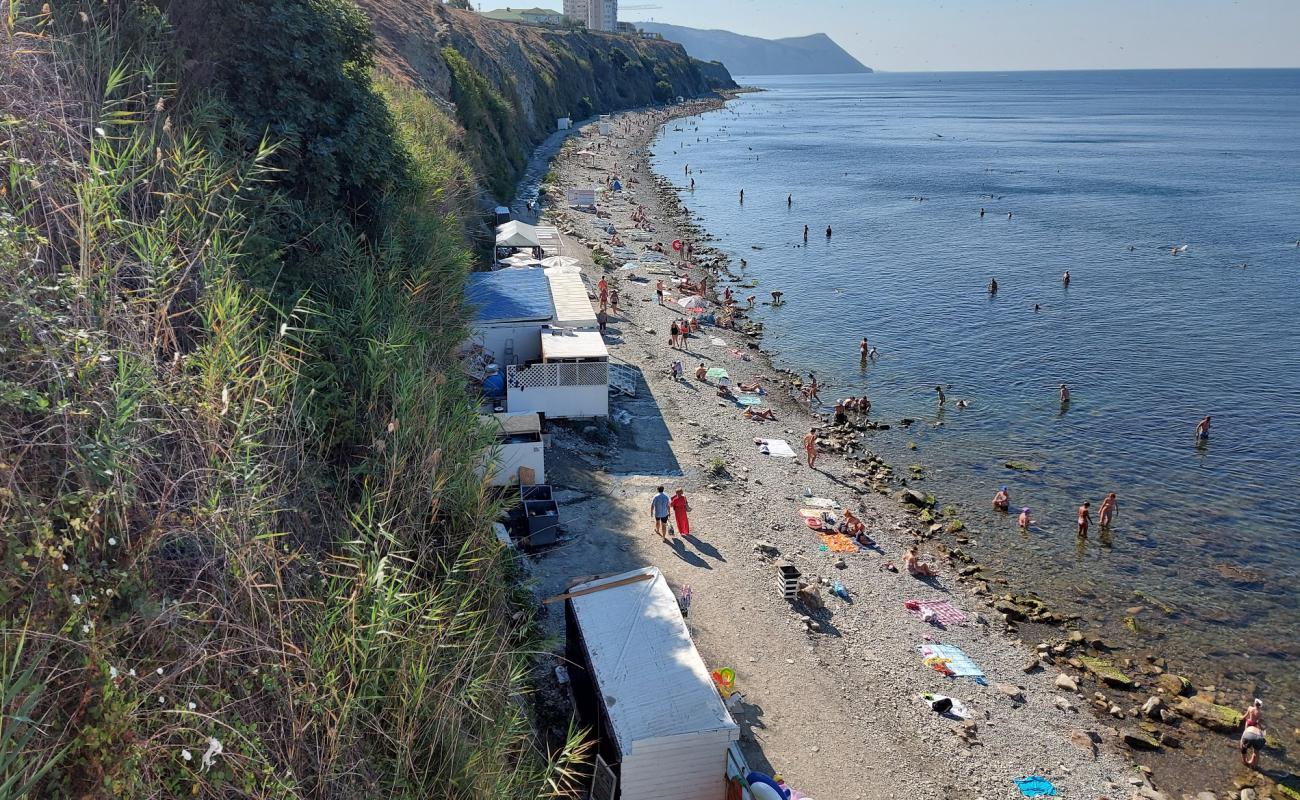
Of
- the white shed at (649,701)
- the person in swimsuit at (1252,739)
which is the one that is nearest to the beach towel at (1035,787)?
the person in swimsuit at (1252,739)

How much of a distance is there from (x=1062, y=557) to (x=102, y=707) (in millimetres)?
20070

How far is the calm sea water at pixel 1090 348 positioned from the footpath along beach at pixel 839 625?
2.35 m

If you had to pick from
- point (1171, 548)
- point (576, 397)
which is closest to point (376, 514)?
point (576, 397)

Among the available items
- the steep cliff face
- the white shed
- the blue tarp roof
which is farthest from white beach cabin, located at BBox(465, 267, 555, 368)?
the steep cliff face

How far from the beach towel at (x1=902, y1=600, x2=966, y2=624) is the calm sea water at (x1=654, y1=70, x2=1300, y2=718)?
3031 millimetres

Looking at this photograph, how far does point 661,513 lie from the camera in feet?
55.1

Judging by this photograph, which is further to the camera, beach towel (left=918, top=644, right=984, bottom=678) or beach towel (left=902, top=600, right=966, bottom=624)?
beach towel (left=902, top=600, right=966, bottom=624)

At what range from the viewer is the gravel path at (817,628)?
12234 millimetres

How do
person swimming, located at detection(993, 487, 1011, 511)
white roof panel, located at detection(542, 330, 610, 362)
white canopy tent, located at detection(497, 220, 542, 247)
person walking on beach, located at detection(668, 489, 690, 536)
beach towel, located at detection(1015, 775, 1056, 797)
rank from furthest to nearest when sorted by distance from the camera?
white canopy tent, located at detection(497, 220, 542, 247) < person swimming, located at detection(993, 487, 1011, 511) < white roof panel, located at detection(542, 330, 610, 362) < person walking on beach, located at detection(668, 489, 690, 536) < beach towel, located at detection(1015, 775, 1056, 797)

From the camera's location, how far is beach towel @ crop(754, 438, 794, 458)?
23203 millimetres

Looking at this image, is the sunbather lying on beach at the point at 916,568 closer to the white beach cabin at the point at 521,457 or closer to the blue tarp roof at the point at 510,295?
the white beach cabin at the point at 521,457

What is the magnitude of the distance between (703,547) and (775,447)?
724 cm

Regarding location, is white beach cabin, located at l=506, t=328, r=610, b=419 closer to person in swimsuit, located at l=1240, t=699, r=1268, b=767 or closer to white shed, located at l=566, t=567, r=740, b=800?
white shed, located at l=566, t=567, r=740, b=800

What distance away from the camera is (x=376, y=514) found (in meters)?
8.70
